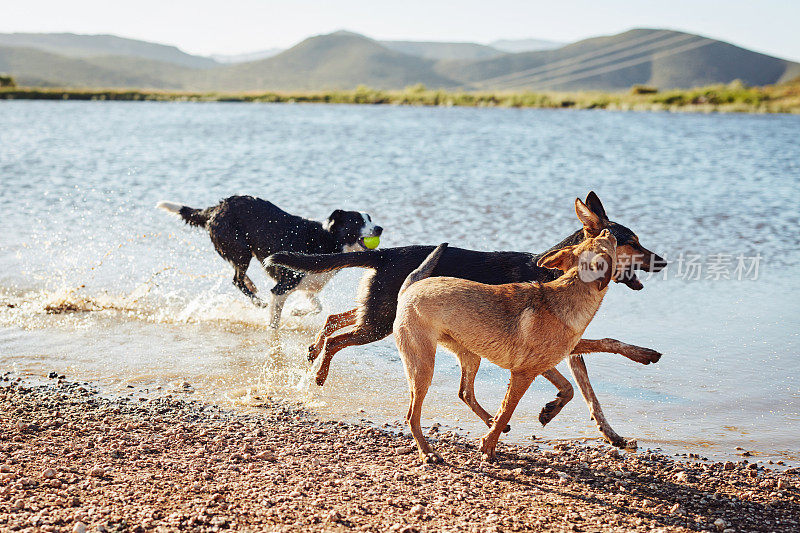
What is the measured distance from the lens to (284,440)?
203 inches

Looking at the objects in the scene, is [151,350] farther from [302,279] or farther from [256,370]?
[302,279]

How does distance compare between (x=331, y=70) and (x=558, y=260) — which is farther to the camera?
(x=331, y=70)

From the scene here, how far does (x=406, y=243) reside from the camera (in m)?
11.5

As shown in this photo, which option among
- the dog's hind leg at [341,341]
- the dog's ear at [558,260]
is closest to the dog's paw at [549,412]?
the dog's ear at [558,260]

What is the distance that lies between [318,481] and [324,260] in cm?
186

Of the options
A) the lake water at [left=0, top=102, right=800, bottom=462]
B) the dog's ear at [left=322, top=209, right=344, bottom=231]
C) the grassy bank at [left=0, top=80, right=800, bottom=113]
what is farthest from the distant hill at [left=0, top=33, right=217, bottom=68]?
the dog's ear at [left=322, top=209, right=344, bottom=231]

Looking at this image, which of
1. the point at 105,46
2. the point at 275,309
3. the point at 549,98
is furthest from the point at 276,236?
the point at 105,46

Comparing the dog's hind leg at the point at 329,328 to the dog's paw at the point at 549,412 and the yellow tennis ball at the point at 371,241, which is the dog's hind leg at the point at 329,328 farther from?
the yellow tennis ball at the point at 371,241

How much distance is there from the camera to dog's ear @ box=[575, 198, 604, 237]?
200 inches

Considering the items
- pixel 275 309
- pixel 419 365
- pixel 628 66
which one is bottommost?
pixel 275 309

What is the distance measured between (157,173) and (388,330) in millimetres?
15214

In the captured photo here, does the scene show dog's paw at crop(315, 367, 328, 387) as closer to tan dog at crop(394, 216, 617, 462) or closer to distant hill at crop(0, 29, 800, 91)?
tan dog at crop(394, 216, 617, 462)

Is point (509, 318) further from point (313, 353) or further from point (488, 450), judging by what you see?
point (313, 353)

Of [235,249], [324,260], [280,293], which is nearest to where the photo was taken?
[324,260]
